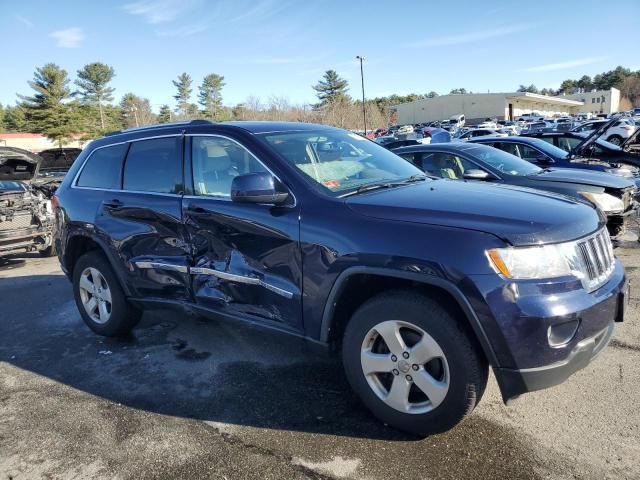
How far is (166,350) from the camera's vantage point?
430cm

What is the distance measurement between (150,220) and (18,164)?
21.2 feet

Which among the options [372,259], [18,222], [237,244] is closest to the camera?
[372,259]

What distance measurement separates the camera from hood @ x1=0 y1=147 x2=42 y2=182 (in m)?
8.34

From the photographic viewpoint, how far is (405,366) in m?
2.74

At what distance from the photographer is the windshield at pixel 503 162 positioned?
23.3 ft

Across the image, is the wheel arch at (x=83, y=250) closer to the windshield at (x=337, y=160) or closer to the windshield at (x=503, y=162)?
the windshield at (x=337, y=160)

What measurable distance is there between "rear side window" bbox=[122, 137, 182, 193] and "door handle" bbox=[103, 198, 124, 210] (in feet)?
0.44

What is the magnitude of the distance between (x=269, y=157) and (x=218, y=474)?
6.34ft

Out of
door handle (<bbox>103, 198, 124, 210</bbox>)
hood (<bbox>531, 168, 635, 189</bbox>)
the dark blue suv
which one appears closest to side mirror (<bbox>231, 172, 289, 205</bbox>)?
the dark blue suv

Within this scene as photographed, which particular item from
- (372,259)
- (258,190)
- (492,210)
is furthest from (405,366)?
(258,190)

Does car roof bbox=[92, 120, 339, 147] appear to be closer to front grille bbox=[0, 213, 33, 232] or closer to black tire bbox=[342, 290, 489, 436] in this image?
black tire bbox=[342, 290, 489, 436]

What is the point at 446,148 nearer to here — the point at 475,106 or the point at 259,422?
the point at 259,422

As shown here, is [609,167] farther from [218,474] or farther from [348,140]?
[218,474]

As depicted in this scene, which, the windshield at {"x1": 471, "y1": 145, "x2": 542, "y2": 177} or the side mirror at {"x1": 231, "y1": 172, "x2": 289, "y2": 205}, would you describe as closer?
the side mirror at {"x1": 231, "y1": 172, "x2": 289, "y2": 205}
